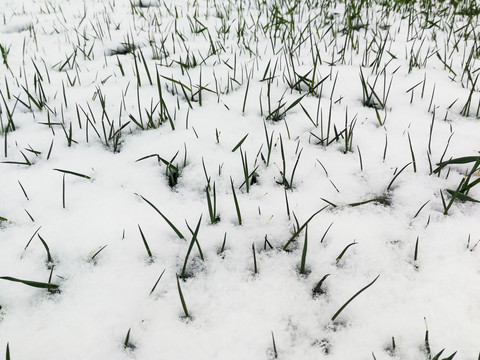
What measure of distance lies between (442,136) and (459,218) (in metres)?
0.50

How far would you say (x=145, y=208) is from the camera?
118cm

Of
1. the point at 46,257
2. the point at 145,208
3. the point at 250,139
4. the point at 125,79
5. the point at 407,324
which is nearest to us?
the point at 407,324

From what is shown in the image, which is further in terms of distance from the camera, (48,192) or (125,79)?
(125,79)

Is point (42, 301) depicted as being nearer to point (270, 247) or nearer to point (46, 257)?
point (46, 257)

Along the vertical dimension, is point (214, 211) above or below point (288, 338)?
above

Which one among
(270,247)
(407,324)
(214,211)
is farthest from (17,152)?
(407,324)

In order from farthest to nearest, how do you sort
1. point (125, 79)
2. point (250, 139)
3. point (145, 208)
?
point (125, 79) → point (250, 139) → point (145, 208)

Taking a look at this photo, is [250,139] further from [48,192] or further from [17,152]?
[17,152]

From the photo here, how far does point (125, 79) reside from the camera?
204cm

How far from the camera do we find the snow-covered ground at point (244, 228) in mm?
832

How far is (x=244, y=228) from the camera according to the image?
43.3 inches

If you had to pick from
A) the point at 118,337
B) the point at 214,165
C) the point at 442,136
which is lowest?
the point at 118,337

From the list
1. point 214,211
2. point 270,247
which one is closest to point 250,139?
point 214,211

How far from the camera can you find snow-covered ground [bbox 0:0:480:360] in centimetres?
83
